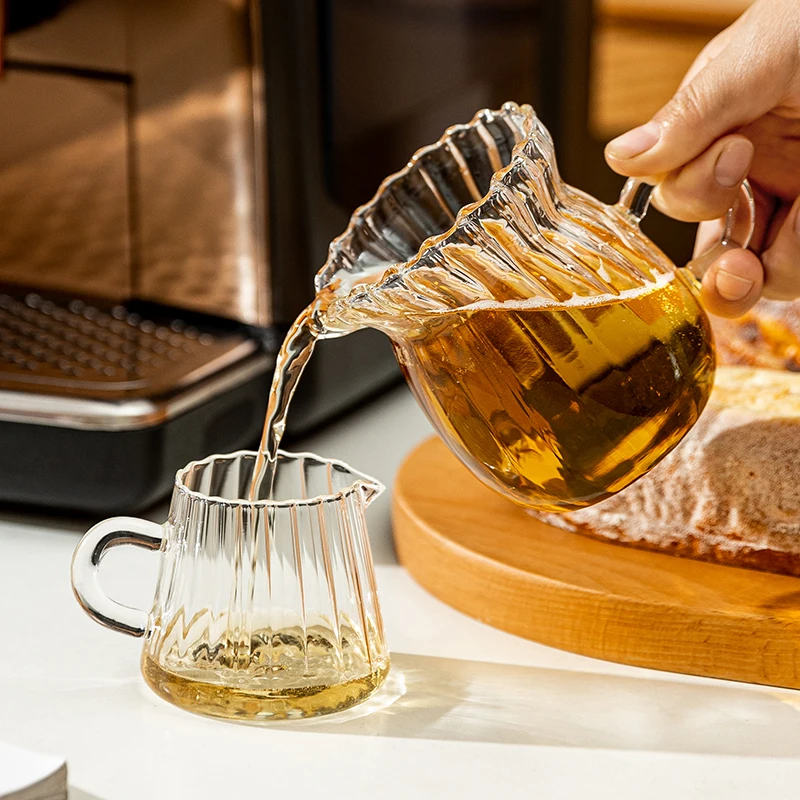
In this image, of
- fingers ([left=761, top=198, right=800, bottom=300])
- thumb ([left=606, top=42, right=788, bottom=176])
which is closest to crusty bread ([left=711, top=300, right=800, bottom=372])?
fingers ([left=761, top=198, right=800, bottom=300])

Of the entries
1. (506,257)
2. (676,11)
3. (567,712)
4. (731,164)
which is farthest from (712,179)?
(676,11)

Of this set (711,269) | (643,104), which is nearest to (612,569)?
(711,269)

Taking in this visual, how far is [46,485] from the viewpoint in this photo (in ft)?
2.17

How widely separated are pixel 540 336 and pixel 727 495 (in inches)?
6.4

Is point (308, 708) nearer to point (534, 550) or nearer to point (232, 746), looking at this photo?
point (232, 746)

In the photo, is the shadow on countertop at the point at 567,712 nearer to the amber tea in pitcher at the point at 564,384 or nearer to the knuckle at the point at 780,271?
the amber tea in pitcher at the point at 564,384

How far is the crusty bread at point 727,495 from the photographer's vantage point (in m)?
0.59

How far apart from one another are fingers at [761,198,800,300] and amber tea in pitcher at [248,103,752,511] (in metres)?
0.11

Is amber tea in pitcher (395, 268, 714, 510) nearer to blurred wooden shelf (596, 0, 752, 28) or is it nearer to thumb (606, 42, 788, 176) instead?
thumb (606, 42, 788, 176)

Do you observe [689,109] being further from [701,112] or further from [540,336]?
[540,336]

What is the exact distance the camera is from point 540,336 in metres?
0.49

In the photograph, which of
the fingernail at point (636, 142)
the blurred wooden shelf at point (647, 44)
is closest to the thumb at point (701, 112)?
the fingernail at point (636, 142)

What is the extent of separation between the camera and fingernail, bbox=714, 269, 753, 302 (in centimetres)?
60

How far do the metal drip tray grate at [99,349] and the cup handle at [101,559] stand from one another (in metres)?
0.13
